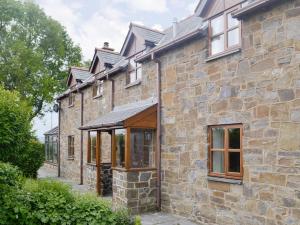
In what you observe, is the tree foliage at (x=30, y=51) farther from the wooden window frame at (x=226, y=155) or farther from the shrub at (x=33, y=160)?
the wooden window frame at (x=226, y=155)

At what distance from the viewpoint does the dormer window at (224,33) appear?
866cm

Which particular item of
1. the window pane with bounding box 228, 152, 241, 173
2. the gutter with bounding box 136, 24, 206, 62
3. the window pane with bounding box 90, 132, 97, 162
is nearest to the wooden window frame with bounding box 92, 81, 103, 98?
the window pane with bounding box 90, 132, 97, 162

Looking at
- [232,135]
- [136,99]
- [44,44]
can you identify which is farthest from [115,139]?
[44,44]

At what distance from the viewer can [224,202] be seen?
8.60 metres

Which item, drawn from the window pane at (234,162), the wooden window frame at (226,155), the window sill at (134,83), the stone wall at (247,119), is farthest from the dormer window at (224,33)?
the window sill at (134,83)

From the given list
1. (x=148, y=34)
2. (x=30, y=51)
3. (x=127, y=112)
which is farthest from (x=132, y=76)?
(x=30, y=51)

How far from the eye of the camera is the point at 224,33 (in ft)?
29.5

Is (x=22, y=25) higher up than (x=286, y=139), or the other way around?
(x=22, y=25)

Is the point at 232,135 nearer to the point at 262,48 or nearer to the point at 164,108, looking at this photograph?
the point at 262,48

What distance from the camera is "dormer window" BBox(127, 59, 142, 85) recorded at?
13.3 m

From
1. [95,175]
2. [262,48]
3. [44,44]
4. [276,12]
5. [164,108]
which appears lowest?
[95,175]

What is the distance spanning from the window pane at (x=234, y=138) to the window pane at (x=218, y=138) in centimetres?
32

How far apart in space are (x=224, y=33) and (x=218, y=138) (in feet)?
9.66

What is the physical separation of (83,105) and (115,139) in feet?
23.8
